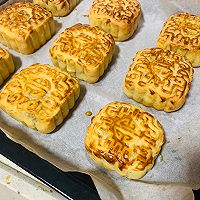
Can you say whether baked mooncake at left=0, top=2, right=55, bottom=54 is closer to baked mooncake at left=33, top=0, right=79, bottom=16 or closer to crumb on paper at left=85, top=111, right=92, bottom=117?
baked mooncake at left=33, top=0, right=79, bottom=16

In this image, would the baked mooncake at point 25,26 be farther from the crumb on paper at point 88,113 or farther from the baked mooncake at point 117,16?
the crumb on paper at point 88,113

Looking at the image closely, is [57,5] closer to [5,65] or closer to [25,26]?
[25,26]

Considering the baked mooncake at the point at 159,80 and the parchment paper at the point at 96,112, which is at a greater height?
the baked mooncake at the point at 159,80

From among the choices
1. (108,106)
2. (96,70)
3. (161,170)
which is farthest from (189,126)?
(96,70)

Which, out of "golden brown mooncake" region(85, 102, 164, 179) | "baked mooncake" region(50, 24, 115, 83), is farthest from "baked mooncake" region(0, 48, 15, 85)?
"golden brown mooncake" region(85, 102, 164, 179)

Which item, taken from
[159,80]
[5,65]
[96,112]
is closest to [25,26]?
[5,65]

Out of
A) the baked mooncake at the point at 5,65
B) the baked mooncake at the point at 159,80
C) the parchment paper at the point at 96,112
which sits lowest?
Answer: the parchment paper at the point at 96,112

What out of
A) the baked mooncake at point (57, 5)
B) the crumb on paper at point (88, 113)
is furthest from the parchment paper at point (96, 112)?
the baked mooncake at point (57, 5)
